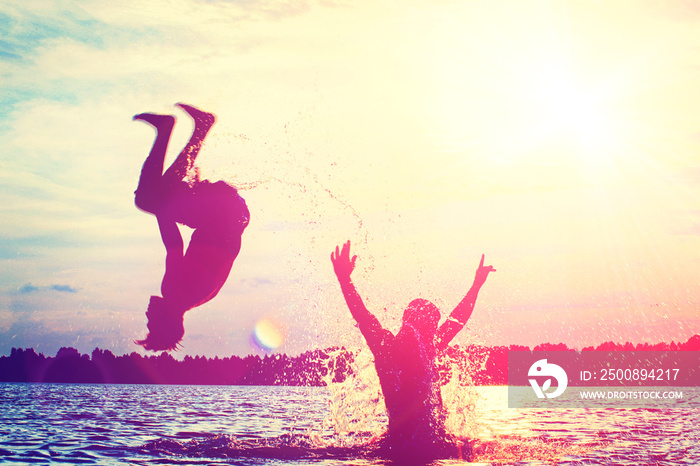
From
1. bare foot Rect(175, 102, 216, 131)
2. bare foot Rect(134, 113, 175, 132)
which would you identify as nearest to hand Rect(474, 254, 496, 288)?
bare foot Rect(175, 102, 216, 131)

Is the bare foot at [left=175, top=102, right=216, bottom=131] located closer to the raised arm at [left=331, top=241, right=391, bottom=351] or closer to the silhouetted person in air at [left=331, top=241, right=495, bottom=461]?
the raised arm at [left=331, top=241, right=391, bottom=351]

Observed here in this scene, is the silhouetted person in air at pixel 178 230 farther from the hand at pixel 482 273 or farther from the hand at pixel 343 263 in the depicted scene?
the hand at pixel 482 273

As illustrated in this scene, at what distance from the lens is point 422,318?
11.1m

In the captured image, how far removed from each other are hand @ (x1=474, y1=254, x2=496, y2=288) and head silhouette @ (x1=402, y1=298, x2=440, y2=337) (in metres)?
1.07

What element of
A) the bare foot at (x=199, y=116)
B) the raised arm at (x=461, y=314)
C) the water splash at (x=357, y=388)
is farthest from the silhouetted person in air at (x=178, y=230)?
the water splash at (x=357, y=388)

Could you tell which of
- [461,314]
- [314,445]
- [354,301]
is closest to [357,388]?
[314,445]

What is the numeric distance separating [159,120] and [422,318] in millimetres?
6828

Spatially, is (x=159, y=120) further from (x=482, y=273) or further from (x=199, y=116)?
(x=482, y=273)

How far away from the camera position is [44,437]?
20484 mm

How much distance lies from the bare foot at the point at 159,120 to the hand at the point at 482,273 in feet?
24.3

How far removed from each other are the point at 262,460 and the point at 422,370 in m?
4.40

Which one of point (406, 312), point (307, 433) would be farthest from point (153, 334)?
point (307, 433)

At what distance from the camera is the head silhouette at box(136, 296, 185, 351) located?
5656 mm

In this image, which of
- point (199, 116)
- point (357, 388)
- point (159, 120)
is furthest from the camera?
point (357, 388)
